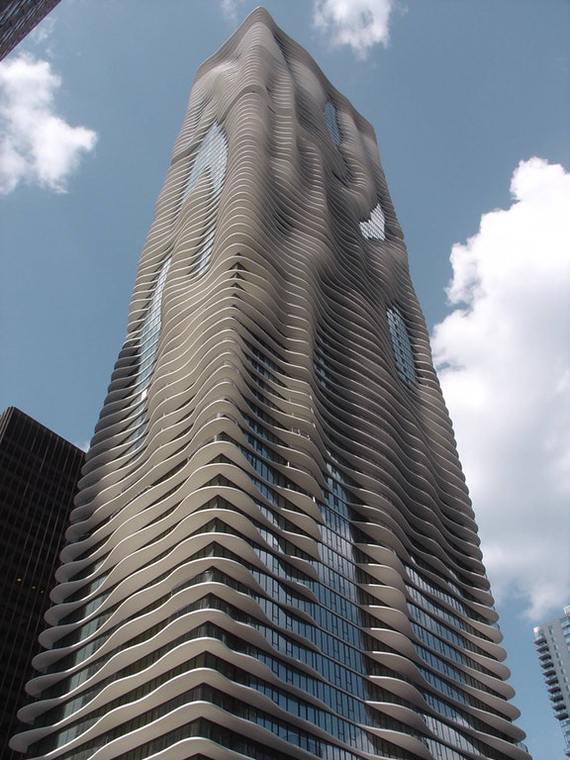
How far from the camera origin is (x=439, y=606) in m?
107

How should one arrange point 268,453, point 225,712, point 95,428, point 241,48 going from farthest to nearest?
point 241,48
point 95,428
point 268,453
point 225,712

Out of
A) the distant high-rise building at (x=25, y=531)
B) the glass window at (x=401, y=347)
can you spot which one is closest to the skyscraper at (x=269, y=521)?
the glass window at (x=401, y=347)

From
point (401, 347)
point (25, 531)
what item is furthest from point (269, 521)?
point (25, 531)

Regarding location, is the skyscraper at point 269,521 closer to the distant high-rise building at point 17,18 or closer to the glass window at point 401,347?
the glass window at point 401,347

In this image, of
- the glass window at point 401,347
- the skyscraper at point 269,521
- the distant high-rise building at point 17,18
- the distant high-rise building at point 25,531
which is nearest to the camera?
the distant high-rise building at point 17,18

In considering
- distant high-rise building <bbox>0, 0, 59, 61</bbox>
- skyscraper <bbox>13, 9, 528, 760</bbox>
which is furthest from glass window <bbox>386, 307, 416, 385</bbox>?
distant high-rise building <bbox>0, 0, 59, 61</bbox>

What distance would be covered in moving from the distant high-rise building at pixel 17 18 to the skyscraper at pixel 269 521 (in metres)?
41.1

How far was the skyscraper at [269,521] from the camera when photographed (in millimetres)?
73500

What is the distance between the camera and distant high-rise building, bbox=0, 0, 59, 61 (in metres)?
58.7

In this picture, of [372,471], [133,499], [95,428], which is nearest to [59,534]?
[95,428]

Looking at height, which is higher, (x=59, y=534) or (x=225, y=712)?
(x=59, y=534)

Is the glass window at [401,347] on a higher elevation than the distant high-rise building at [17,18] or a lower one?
higher

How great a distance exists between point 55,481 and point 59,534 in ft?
34.4

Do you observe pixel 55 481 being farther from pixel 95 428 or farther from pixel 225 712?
pixel 225 712
